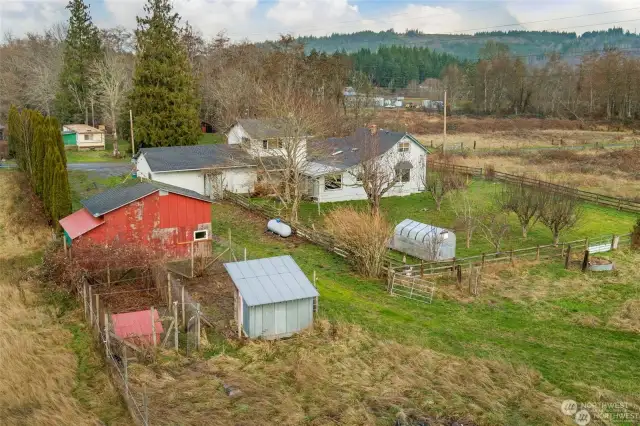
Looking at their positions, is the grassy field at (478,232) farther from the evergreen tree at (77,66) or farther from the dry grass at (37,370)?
the evergreen tree at (77,66)

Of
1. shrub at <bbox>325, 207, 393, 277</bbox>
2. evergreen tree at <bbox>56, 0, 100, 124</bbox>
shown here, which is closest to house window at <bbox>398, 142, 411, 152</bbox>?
shrub at <bbox>325, 207, 393, 277</bbox>

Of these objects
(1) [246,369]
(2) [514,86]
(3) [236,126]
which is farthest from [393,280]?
(2) [514,86]

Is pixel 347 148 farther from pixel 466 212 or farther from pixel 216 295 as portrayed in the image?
pixel 216 295

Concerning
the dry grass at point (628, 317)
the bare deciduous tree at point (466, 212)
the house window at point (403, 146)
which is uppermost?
the house window at point (403, 146)

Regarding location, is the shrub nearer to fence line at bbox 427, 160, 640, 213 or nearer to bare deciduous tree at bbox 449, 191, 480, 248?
bare deciduous tree at bbox 449, 191, 480, 248

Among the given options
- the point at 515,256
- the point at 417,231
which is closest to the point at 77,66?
the point at 417,231

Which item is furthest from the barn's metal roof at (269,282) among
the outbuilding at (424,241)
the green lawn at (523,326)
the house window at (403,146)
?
the house window at (403,146)
